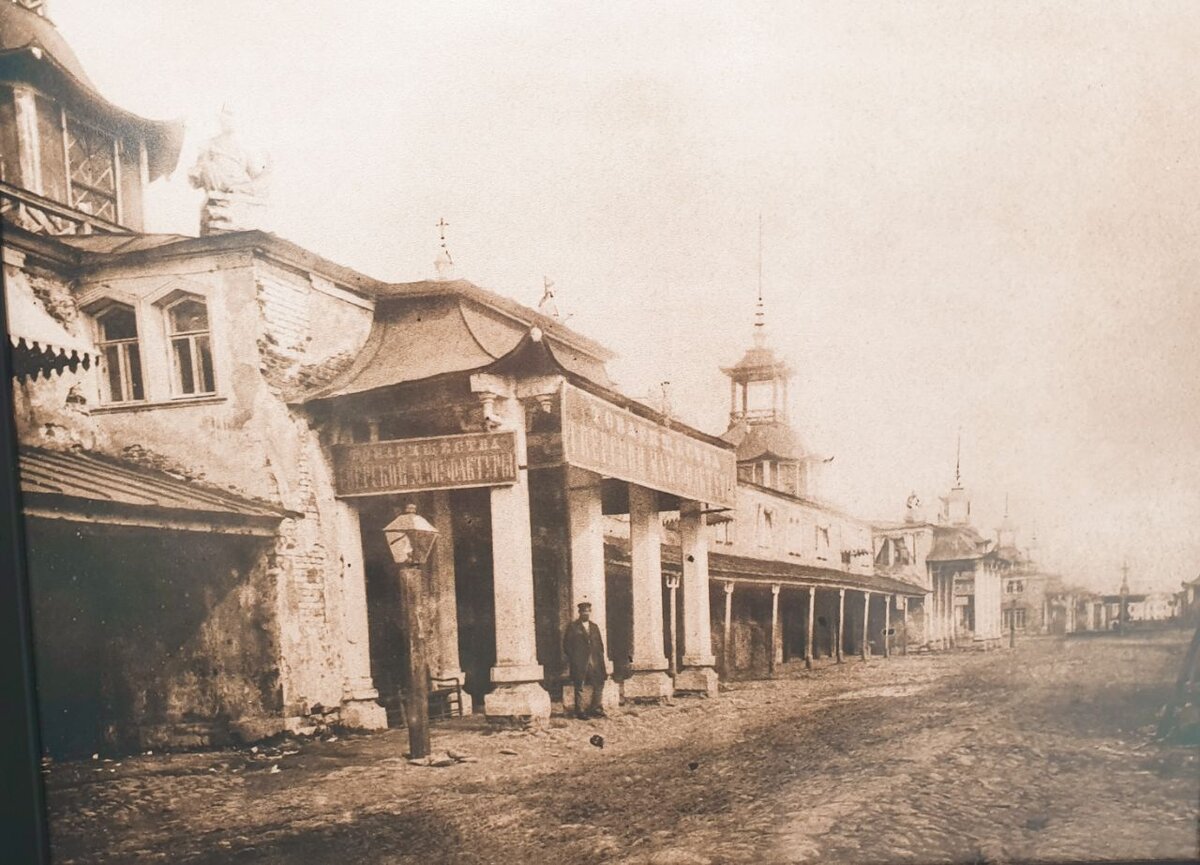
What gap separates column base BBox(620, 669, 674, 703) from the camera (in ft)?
11.8

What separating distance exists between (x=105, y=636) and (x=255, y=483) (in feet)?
2.43

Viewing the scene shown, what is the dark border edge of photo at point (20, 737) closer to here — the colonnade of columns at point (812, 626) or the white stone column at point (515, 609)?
the white stone column at point (515, 609)

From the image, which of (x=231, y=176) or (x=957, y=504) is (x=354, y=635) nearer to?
(x=231, y=176)

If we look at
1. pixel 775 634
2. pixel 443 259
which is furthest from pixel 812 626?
pixel 443 259

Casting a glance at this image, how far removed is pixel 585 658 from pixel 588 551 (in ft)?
1.30

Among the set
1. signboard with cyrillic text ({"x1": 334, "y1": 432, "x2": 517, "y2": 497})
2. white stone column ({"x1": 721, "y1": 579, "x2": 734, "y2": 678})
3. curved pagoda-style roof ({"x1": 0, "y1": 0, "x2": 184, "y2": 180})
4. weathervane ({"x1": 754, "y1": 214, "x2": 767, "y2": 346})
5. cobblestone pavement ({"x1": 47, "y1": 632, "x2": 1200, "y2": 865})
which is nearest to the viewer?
curved pagoda-style roof ({"x1": 0, "y1": 0, "x2": 184, "y2": 180})

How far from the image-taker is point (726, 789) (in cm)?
340

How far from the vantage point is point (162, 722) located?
3389 mm

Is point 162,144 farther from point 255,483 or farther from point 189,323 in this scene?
point 255,483

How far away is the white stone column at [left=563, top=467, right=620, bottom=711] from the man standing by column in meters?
0.02

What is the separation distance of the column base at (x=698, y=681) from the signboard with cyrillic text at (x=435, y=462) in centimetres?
104

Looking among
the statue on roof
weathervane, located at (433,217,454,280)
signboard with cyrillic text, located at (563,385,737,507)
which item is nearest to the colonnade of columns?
signboard with cyrillic text, located at (563,385,737,507)

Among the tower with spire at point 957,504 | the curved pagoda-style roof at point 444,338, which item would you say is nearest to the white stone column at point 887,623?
the tower with spire at point 957,504

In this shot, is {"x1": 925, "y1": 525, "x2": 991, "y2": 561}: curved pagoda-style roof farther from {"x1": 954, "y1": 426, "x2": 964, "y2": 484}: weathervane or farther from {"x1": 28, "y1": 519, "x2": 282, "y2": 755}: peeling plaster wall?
{"x1": 28, "y1": 519, "x2": 282, "y2": 755}: peeling plaster wall
